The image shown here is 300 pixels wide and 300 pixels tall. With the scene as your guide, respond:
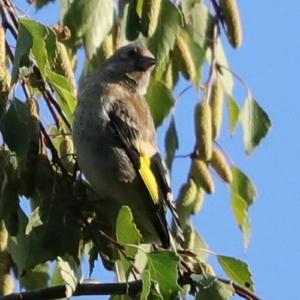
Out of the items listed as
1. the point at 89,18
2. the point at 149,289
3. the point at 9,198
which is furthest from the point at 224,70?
the point at 149,289

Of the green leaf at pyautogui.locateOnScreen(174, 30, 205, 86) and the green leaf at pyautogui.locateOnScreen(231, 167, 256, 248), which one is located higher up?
the green leaf at pyautogui.locateOnScreen(174, 30, 205, 86)

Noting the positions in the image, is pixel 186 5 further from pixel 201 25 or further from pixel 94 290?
pixel 94 290

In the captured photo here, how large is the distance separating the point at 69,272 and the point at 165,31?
1012mm

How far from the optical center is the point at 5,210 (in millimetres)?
3369

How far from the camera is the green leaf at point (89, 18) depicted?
3.88m

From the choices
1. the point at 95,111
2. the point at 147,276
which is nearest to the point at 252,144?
the point at 95,111

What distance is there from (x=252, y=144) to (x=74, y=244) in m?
1.08

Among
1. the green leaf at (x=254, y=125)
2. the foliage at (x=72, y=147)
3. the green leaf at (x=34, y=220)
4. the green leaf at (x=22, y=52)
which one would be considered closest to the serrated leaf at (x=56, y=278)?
the foliage at (x=72, y=147)

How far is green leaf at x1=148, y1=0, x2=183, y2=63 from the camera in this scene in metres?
3.93

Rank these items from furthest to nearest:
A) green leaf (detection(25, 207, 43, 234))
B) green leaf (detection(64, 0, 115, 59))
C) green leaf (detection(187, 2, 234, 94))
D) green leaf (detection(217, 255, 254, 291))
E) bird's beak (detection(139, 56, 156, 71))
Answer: bird's beak (detection(139, 56, 156, 71))
green leaf (detection(187, 2, 234, 94))
green leaf (detection(64, 0, 115, 59))
green leaf (detection(25, 207, 43, 234))
green leaf (detection(217, 255, 254, 291))

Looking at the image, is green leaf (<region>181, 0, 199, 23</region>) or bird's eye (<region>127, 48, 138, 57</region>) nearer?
green leaf (<region>181, 0, 199, 23</region>)

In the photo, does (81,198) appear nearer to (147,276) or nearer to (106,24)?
(106,24)

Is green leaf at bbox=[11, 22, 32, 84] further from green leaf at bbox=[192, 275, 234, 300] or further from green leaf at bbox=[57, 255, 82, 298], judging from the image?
green leaf at bbox=[192, 275, 234, 300]

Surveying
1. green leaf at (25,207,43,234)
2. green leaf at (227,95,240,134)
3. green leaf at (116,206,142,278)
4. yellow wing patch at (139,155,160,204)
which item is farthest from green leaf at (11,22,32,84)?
green leaf at (227,95,240,134)
